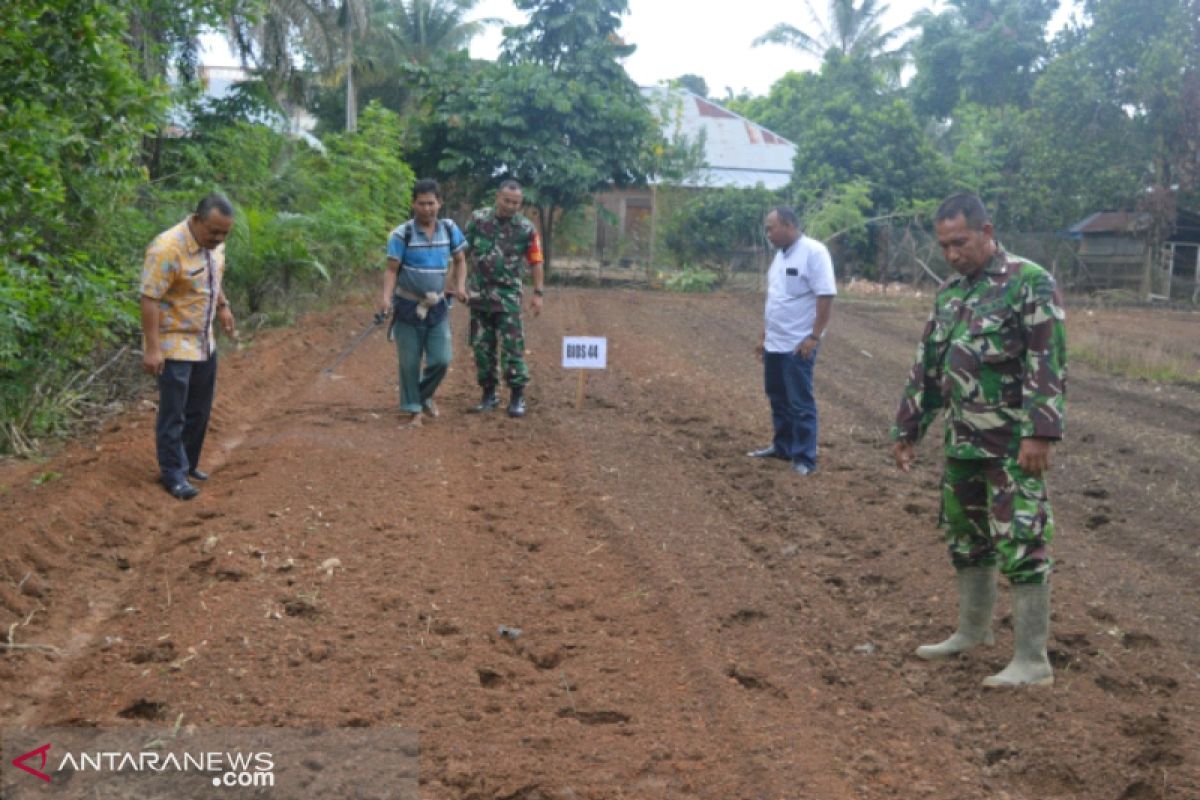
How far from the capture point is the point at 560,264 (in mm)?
30734

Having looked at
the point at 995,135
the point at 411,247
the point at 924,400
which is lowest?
the point at 924,400

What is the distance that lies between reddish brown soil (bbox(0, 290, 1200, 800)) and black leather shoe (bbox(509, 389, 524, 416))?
358 millimetres

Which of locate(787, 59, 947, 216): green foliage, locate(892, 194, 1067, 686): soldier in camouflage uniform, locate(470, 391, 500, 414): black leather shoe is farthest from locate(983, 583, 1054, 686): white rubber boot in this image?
locate(787, 59, 947, 216): green foliage

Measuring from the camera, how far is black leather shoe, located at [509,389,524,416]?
385 inches

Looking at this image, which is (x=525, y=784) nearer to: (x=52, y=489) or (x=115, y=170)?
(x=52, y=489)

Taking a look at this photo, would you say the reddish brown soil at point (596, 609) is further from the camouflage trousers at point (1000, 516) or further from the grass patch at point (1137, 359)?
the grass patch at point (1137, 359)

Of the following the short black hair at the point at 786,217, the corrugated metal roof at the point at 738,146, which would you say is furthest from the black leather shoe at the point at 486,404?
the corrugated metal roof at the point at 738,146

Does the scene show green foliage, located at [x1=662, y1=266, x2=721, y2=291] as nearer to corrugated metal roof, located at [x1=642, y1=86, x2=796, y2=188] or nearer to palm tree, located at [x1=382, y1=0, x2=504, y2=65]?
corrugated metal roof, located at [x1=642, y1=86, x2=796, y2=188]

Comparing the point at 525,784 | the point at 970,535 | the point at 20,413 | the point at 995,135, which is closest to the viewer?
the point at 525,784

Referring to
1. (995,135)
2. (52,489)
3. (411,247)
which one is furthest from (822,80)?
(52,489)

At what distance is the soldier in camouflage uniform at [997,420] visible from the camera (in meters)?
4.47

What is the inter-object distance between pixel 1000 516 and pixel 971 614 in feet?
1.87

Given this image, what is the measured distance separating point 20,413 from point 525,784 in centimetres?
643

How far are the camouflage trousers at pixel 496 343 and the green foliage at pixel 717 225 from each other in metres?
21.1
